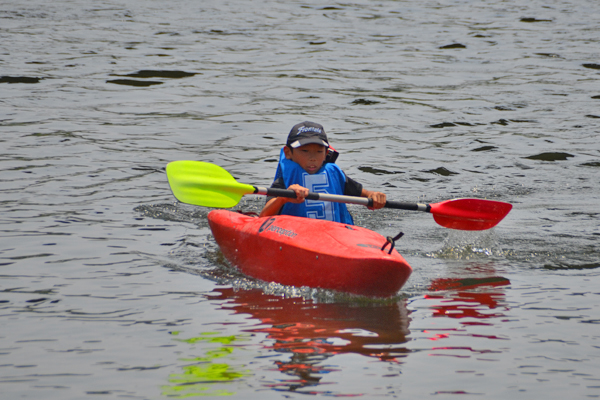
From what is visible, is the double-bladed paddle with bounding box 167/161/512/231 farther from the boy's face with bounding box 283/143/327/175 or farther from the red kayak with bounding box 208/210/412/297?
the boy's face with bounding box 283/143/327/175

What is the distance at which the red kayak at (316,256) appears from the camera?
4.46m

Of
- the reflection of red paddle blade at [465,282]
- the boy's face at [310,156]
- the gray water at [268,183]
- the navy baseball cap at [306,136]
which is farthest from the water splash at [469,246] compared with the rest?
the navy baseball cap at [306,136]

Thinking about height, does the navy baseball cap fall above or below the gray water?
above

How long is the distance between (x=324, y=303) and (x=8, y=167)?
5184mm

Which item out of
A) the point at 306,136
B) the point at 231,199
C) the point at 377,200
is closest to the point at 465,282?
the point at 377,200

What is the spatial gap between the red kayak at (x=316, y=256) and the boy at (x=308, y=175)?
0.85ft

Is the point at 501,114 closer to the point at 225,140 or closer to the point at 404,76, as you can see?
the point at 404,76

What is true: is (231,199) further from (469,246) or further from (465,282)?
(469,246)

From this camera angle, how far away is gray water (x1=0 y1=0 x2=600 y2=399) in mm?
3535

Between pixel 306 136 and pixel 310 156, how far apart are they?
159 mm

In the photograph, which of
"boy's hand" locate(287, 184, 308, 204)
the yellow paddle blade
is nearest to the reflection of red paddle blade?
"boy's hand" locate(287, 184, 308, 204)

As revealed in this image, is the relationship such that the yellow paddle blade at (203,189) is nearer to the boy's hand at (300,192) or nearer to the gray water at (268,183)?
the gray water at (268,183)

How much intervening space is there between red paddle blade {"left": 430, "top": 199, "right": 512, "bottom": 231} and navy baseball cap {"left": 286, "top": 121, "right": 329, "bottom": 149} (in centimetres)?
116

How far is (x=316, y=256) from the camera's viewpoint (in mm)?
4711
